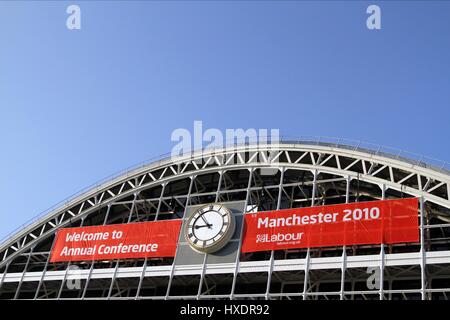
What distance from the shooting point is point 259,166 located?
105ft

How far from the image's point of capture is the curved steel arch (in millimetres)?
27359

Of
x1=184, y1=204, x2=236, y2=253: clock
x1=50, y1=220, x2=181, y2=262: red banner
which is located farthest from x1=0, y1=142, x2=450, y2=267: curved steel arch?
x1=184, y1=204, x2=236, y2=253: clock

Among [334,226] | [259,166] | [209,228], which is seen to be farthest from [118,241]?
[334,226]

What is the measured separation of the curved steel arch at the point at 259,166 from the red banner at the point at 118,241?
2129 millimetres

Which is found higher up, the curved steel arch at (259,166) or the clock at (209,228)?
the curved steel arch at (259,166)

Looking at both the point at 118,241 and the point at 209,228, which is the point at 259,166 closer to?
the point at 209,228

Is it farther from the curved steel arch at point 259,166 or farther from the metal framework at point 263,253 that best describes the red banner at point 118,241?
the curved steel arch at point 259,166

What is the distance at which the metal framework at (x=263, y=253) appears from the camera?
86.4 feet

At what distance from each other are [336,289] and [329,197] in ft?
17.6

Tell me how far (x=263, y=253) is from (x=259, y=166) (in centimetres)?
523

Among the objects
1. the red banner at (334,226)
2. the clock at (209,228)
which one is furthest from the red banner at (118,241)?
the red banner at (334,226)
